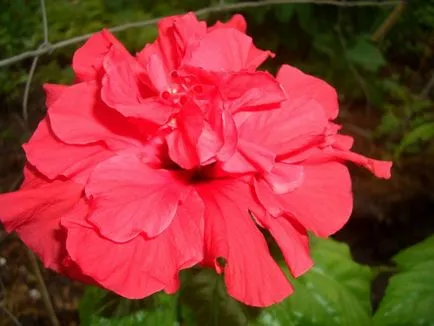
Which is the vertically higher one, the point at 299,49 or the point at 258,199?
the point at 258,199

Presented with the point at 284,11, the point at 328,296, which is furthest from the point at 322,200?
the point at 284,11

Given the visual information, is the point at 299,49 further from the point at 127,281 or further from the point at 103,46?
the point at 127,281

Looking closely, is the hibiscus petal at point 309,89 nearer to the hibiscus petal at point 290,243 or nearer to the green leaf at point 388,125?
the hibiscus petal at point 290,243

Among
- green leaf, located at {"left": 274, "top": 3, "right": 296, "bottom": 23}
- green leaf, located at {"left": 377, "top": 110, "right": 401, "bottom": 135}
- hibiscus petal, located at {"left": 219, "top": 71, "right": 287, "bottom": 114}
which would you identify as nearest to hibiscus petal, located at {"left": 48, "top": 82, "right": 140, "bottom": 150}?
hibiscus petal, located at {"left": 219, "top": 71, "right": 287, "bottom": 114}

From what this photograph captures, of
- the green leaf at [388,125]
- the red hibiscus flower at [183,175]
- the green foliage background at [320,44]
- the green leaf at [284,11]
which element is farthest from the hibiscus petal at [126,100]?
the green leaf at [388,125]

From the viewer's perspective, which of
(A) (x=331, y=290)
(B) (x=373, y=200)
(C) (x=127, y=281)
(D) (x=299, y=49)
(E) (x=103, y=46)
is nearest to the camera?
(C) (x=127, y=281)

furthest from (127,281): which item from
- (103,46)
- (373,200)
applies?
(373,200)

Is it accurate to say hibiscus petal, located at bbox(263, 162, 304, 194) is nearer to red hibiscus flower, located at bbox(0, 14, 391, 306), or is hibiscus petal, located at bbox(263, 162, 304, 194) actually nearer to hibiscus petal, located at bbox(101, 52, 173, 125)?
red hibiscus flower, located at bbox(0, 14, 391, 306)
